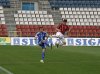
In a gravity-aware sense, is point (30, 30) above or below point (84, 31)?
above

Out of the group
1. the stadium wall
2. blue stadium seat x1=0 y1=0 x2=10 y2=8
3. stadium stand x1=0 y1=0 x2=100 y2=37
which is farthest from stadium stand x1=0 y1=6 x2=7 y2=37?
the stadium wall

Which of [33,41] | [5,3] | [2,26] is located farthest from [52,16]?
[33,41]

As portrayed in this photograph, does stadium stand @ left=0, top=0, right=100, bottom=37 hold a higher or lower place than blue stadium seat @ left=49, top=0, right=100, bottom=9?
lower

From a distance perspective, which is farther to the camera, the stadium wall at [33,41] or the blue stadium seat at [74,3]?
the blue stadium seat at [74,3]

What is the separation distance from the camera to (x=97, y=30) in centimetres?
4669

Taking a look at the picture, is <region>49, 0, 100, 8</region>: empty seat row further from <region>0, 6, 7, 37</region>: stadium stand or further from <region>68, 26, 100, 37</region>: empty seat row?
<region>0, 6, 7, 37</region>: stadium stand

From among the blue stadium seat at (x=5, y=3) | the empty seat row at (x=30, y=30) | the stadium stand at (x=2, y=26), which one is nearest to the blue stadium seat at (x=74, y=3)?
the empty seat row at (x=30, y=30)

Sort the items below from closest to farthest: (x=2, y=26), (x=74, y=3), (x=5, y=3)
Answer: (x=2, y=26), (x=5, y=3), (x=74, y=3)

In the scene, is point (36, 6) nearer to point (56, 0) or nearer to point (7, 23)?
point (56, 0)

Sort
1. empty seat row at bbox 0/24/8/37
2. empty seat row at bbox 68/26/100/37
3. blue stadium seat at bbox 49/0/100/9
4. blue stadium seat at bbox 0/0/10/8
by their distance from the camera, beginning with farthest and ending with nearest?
blue stadium seat at bbox 49/0/100/9, blue stadium seat at bbox 0/0/10/8, empty seat row at bbox 68/26/100/37, empty seat row at bbox 0/24/8/37

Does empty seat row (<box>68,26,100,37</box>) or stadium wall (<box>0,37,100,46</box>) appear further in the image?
empty seat row (<box>68,26,100,37</box>)

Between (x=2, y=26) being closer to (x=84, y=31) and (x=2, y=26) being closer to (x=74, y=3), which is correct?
(x=84, y=31)

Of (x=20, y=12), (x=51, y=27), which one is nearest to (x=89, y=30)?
(x=51, y=27)

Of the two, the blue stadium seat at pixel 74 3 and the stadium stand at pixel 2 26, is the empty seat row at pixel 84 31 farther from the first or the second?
the stadium stand at pixel 2 26
